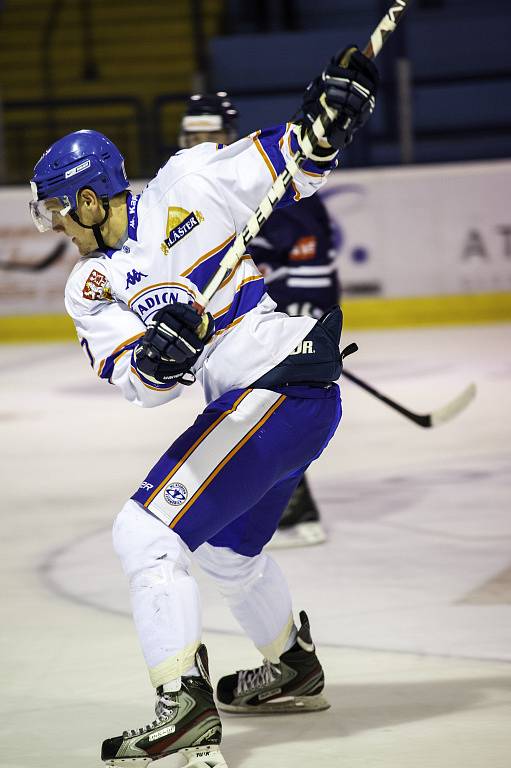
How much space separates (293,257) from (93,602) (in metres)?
1.25

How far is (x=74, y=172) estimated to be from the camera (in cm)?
294

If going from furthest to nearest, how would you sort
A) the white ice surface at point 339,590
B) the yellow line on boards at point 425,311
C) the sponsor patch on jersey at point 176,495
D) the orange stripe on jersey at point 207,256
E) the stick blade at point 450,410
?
the yellow line on boards at point 425,311 → the stick blade at point 450,410 → the white ice surface at point 339,590 → the orange stripe on jersey at point 207,256 → the sponsor patch on jersey at point 176,495

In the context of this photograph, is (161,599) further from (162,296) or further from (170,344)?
(162,296)

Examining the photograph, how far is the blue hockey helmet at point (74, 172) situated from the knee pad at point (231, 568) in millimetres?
769

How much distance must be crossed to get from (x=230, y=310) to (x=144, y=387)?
261 mm

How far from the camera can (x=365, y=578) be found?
419cm

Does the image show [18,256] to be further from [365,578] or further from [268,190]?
[268,190]

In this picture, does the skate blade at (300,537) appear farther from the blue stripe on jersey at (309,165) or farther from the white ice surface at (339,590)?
the blue stripe on jersey at (309,165)

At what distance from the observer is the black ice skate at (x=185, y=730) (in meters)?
2.76

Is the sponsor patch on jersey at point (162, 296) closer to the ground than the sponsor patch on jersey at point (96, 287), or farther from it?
closer to the ground

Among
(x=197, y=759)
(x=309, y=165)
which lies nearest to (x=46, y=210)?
(x=309, y=165)

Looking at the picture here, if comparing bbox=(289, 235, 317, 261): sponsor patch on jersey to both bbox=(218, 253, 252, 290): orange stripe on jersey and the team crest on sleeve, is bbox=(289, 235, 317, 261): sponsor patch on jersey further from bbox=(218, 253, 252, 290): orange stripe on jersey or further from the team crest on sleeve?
the team crest on sleeve

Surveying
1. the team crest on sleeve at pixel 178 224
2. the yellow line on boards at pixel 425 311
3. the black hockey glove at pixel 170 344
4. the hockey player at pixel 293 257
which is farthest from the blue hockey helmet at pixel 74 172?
the yellow line on boards at pixel 425 311

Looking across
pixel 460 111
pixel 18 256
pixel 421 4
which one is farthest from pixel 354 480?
pixel 421 4
